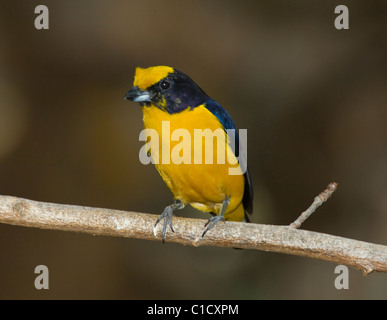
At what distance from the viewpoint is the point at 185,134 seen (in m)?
3.39

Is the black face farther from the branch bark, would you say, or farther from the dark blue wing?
the branch bark

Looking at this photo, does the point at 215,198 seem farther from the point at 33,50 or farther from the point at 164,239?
the point at 33,50

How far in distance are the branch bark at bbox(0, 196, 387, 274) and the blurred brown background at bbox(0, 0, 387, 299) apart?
293cm

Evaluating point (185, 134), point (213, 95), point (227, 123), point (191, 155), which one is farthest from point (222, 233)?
point (213, 95)

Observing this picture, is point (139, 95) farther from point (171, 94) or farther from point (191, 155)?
point (191, 155)

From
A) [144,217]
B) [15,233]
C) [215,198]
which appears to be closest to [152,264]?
[15,233]

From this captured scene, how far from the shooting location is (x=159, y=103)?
3475 millimetres

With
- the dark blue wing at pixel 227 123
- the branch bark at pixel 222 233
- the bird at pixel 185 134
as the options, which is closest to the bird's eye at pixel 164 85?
the bird at pixel 185 134

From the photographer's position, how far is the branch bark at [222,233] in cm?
296

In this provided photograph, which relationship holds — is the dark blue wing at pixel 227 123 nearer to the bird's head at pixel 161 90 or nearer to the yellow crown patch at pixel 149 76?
the bird's head at pixel 161 90

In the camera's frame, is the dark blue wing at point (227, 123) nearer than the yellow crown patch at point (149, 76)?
No

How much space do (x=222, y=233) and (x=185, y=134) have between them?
2.33 feet

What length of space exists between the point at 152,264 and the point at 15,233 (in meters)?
1.71

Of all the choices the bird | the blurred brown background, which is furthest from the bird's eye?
the blurred brown background
